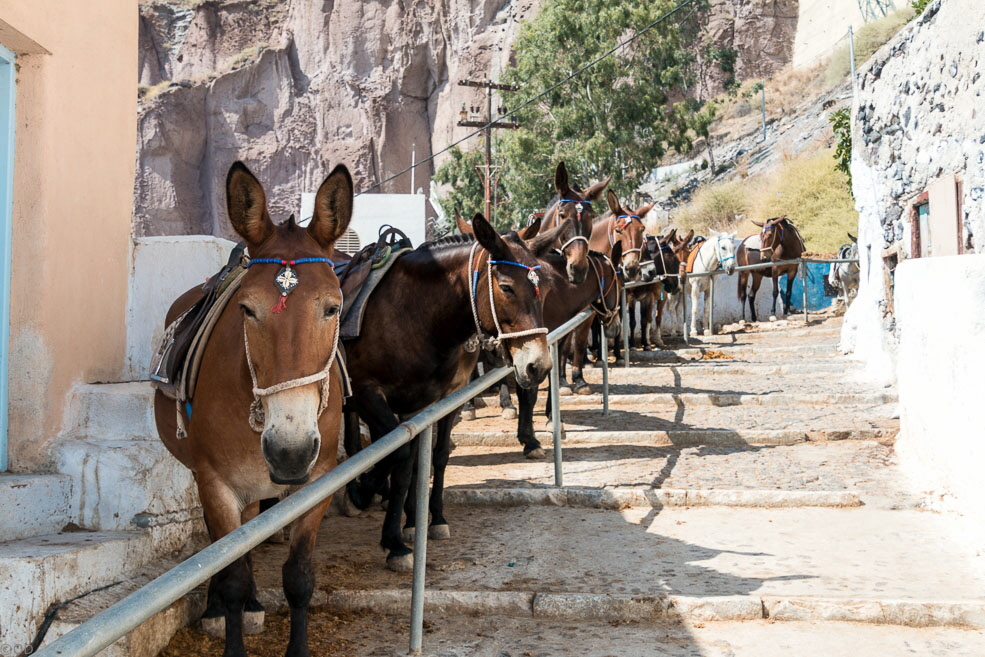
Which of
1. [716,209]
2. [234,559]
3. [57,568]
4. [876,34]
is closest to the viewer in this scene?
[234,559]

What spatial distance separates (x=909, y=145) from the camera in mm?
9164

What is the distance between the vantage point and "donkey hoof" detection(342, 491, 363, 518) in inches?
237

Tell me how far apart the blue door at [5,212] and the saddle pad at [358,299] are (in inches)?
69.6

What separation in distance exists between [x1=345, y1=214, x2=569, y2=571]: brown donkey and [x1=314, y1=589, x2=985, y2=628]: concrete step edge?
48cm

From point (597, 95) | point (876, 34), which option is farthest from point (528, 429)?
point (876, 34)

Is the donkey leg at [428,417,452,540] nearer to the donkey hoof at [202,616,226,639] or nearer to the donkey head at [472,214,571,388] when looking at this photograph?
the donkey head at [472,214,571,388]

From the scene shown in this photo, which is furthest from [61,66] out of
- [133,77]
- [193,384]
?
[193,384]

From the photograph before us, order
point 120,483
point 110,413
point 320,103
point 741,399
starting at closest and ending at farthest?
point 120,483 → point 110,413 → point 741,399 → point 320,103

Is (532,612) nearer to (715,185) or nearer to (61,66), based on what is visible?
(61,66)

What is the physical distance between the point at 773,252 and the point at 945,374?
16.0m

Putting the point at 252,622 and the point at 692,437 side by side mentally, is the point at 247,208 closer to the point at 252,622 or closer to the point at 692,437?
the point at 252,622

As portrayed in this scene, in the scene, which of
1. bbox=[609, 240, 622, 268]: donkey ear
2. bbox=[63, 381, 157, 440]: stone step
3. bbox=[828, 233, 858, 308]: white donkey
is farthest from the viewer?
bbox=[828, 233, 858, 308]: white donkey

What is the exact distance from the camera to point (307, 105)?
177ft

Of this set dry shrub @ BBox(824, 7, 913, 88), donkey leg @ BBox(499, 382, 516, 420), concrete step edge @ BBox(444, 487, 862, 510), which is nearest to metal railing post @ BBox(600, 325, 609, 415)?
donkey leg @ BBox(499, 382, 516, 420)
